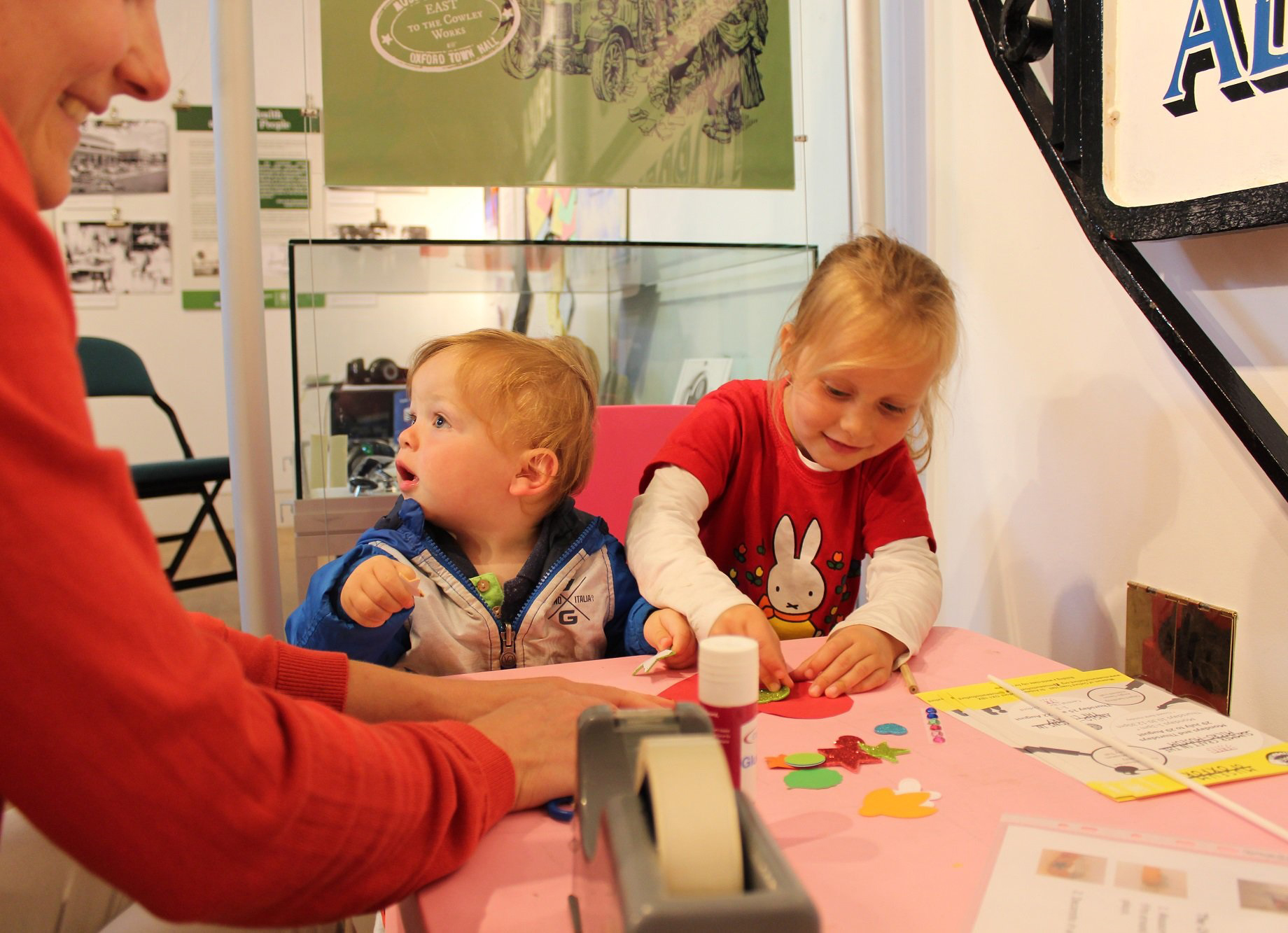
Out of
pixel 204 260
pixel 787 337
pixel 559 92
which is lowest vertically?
pixel 787 337

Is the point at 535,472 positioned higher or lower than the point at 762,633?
higher

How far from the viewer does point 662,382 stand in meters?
1.77

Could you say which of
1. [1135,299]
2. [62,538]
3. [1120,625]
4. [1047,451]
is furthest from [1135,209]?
[62,538]

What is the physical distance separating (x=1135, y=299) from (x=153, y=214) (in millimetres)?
4502

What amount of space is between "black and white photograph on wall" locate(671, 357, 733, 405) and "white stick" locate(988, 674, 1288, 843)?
1001 millimetres

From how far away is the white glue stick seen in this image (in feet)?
1.60

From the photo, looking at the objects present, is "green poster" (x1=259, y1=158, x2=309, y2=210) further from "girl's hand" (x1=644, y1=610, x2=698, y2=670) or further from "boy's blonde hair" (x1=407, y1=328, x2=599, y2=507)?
"girl's hand" (x1=644, y1=610, x2=698, y2=670)

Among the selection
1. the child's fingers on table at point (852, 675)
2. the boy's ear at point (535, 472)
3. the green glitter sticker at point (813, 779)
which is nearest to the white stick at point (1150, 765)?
the child's fingers on table at point (852, 675)

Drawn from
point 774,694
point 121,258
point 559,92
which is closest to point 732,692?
point 774,694

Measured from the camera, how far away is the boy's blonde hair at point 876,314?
3.64 feet

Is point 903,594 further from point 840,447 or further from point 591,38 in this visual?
point 591,38

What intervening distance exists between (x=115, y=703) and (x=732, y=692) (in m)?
0.29

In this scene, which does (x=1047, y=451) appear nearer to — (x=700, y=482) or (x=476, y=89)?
(x=700, y=482)

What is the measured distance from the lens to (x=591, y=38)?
1604 millimetres
